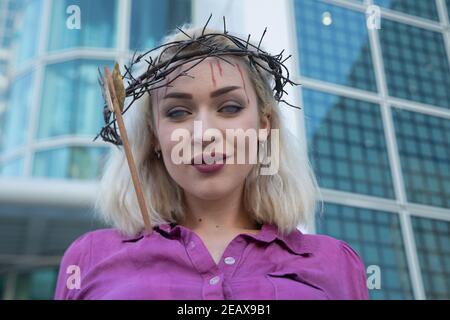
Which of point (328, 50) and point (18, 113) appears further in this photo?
point (18, 113)

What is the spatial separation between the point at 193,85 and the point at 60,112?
4.44 meters

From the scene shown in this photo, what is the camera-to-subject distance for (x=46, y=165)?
5.05 metres

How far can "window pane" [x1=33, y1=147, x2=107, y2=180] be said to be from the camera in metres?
4.86

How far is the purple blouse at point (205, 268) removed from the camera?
731mm

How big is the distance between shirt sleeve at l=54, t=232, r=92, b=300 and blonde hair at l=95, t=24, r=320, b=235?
6 centimetres

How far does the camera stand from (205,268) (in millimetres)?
768

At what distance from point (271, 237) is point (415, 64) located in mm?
970

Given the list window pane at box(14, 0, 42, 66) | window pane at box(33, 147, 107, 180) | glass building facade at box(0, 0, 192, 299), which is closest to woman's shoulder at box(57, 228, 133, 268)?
glass building facade at box(0, 0, 192, 299)

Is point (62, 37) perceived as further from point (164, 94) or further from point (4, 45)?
point (164, 94)

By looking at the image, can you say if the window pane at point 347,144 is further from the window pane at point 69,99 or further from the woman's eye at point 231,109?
the window pane at point 69,99

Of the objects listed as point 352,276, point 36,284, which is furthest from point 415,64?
point 36,284

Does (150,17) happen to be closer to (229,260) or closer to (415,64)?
(415,64)

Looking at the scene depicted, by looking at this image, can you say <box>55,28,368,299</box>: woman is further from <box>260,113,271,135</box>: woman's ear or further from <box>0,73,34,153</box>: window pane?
<box>0,73,34,153</box>: window pane

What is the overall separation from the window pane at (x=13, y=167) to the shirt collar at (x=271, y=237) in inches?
184
